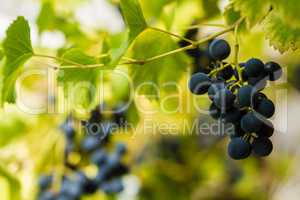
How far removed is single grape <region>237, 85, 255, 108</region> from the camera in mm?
709

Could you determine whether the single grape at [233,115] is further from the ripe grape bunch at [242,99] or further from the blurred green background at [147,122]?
the blurred green background at [147,122]

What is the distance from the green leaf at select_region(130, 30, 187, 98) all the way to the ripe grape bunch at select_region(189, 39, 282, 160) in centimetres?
15

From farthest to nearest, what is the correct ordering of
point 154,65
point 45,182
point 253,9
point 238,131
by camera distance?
point 45,182 → point 154,65 → point 238,131 → point 253,9

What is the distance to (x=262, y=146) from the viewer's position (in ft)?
2.42

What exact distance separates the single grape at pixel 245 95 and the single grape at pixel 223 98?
0.05 ft

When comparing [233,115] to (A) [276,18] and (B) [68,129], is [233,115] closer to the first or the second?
(A) [276,18]

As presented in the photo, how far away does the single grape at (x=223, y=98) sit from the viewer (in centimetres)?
72

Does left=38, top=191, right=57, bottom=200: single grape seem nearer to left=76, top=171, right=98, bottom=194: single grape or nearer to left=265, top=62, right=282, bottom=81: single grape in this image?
left=76, top=171, right=98, bottom=194: single grape

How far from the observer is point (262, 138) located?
2.45ft

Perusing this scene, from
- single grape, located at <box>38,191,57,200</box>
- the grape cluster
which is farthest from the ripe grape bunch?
single grape, located at <box>38,191,57,200</box>

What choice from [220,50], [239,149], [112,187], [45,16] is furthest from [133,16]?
[112,187]

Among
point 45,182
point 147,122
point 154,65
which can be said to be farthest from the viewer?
point 147,122

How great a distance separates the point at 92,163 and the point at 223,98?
2.56 ft

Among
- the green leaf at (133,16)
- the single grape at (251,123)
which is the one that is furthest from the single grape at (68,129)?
the single grape at (251,123)
